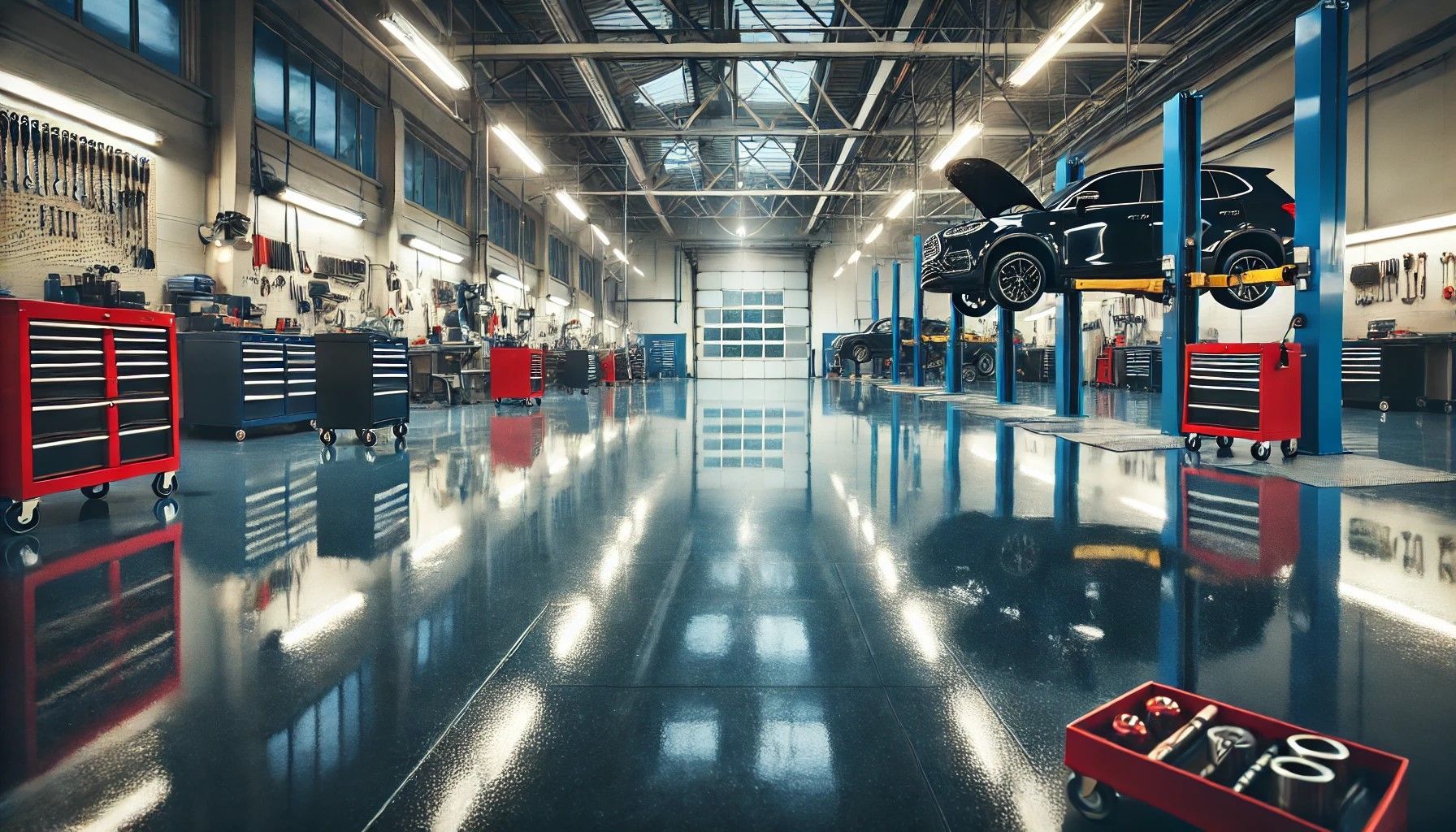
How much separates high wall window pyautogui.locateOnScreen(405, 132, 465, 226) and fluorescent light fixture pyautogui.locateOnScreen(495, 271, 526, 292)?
1.34m

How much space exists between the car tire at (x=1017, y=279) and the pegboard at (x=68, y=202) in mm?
8357

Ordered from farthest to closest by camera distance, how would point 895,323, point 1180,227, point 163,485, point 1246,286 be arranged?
point 895,323
point 1246,286
point 1180,227
point 163,485

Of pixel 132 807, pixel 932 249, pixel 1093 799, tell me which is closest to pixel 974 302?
pixel 932 249

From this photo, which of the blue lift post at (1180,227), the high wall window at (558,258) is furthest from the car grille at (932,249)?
the high wall window at (558,258)

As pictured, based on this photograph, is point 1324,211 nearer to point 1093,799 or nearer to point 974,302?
point 974,302

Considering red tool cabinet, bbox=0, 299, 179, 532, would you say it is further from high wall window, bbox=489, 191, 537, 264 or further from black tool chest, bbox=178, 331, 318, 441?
high wall window, bbox=489, 191, 537, 264

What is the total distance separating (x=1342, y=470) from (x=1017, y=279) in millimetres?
3646

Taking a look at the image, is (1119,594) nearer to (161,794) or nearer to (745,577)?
(745,577)

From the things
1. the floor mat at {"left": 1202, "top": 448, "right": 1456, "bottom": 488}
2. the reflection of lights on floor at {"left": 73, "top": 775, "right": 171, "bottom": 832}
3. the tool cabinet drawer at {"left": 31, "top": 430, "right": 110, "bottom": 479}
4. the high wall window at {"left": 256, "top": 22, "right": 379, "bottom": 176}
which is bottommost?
the reflection of lights on floor at {"left": 73, "top": 775, "right": 171, "bottom": 832}

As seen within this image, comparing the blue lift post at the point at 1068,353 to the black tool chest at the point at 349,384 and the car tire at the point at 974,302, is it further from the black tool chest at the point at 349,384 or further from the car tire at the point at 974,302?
the black tool chest at the point at 349,384


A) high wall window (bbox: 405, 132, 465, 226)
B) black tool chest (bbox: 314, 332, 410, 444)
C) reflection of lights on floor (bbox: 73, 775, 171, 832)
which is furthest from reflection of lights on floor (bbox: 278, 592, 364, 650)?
high wall window (bbox: 405, 132, 465, 226)

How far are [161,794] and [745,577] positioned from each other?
150cm

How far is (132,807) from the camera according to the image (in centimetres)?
114

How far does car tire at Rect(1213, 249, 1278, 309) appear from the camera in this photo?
7.15m
